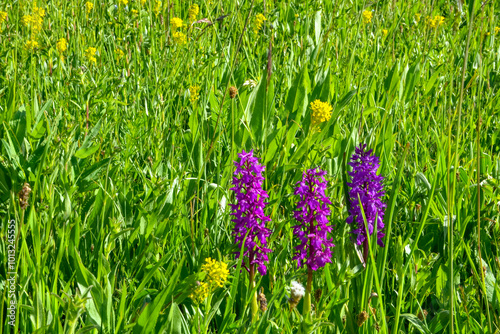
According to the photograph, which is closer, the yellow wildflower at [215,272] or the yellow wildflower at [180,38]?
the yellow wildflower at [215,272]

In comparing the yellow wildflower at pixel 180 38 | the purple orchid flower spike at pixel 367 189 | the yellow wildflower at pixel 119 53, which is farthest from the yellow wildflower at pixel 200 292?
the yellow wildflower at pixel 119 53

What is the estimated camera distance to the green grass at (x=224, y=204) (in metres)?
1.20

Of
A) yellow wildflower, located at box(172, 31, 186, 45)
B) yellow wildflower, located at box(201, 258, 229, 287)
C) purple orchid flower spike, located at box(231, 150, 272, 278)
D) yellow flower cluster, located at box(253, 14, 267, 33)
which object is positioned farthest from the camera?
yellow flower cluster, located at box(253, 14, 267, 33)

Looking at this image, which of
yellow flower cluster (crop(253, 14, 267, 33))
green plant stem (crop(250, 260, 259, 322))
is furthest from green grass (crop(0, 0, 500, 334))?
yellow flower cluster (crop(253, 14, 267, 33))

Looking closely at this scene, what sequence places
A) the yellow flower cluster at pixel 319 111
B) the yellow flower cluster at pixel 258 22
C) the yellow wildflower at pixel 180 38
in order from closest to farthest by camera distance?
the yellow flower cluster at pixel 319 111 → the yellow wildflower at pixel 180 38 → the yellow flower cluster at pixel 258 22

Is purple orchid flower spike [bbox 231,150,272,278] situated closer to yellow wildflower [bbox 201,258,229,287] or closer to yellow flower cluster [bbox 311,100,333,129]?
yellow wildflower [bbox 201,258,229,287]

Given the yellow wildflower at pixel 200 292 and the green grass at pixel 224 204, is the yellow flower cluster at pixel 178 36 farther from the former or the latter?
the yellow wildflower at pixel 200 292

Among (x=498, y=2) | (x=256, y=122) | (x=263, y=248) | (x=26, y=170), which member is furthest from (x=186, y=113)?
(x=498, y=2)

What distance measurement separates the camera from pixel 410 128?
226 cm

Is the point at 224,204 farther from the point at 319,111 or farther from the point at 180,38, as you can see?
the point at 180,38

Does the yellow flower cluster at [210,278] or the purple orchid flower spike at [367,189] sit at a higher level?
the purple orchid flower spike at [367,189]

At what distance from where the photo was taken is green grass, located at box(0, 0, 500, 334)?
1.20 m

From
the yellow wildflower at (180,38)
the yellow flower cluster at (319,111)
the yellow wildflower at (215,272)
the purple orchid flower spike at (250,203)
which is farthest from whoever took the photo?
the yellow wildflower at (180,38)

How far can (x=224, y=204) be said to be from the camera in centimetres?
179
